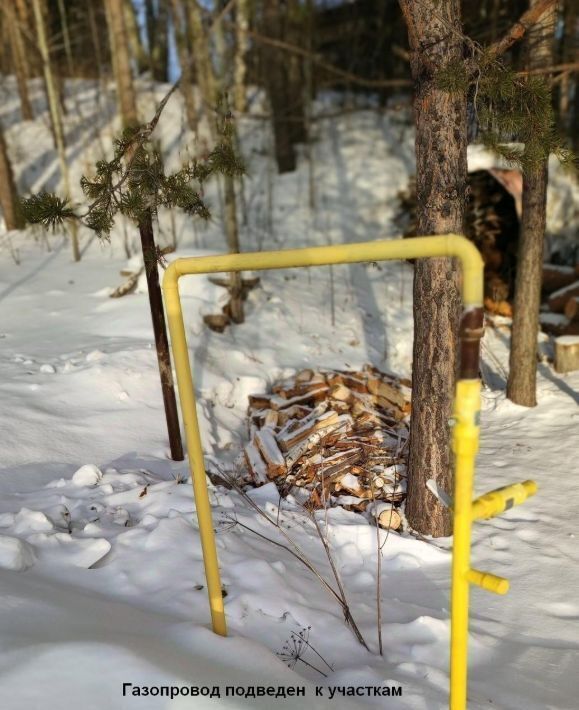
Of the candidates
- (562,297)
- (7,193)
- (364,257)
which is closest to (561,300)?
(562,297)

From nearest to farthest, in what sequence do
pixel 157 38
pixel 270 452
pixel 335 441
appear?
pixel 270 452 < pixel 335 441 < pixel 157 38

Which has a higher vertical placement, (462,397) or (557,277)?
(462,397)

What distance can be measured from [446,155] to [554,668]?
2.56 m

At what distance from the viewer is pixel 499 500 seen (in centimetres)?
160

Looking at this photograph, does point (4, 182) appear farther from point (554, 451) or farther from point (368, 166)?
point (554, 451)

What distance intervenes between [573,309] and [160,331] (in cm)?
563

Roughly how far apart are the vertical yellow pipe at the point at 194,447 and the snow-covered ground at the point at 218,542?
13 centimetres

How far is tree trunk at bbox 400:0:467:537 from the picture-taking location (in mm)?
2924

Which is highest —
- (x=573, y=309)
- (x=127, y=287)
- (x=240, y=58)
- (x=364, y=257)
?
(x=240, y=58)

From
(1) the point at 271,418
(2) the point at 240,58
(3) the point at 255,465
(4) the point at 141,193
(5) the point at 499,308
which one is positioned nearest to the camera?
(4) the point at 141,193

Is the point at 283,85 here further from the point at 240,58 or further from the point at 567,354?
the point at 567,354

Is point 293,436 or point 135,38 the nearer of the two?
point 293,436

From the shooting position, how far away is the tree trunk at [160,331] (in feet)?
11.5

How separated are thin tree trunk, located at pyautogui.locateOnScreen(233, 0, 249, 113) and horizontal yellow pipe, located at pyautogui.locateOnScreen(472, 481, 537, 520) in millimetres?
14066
